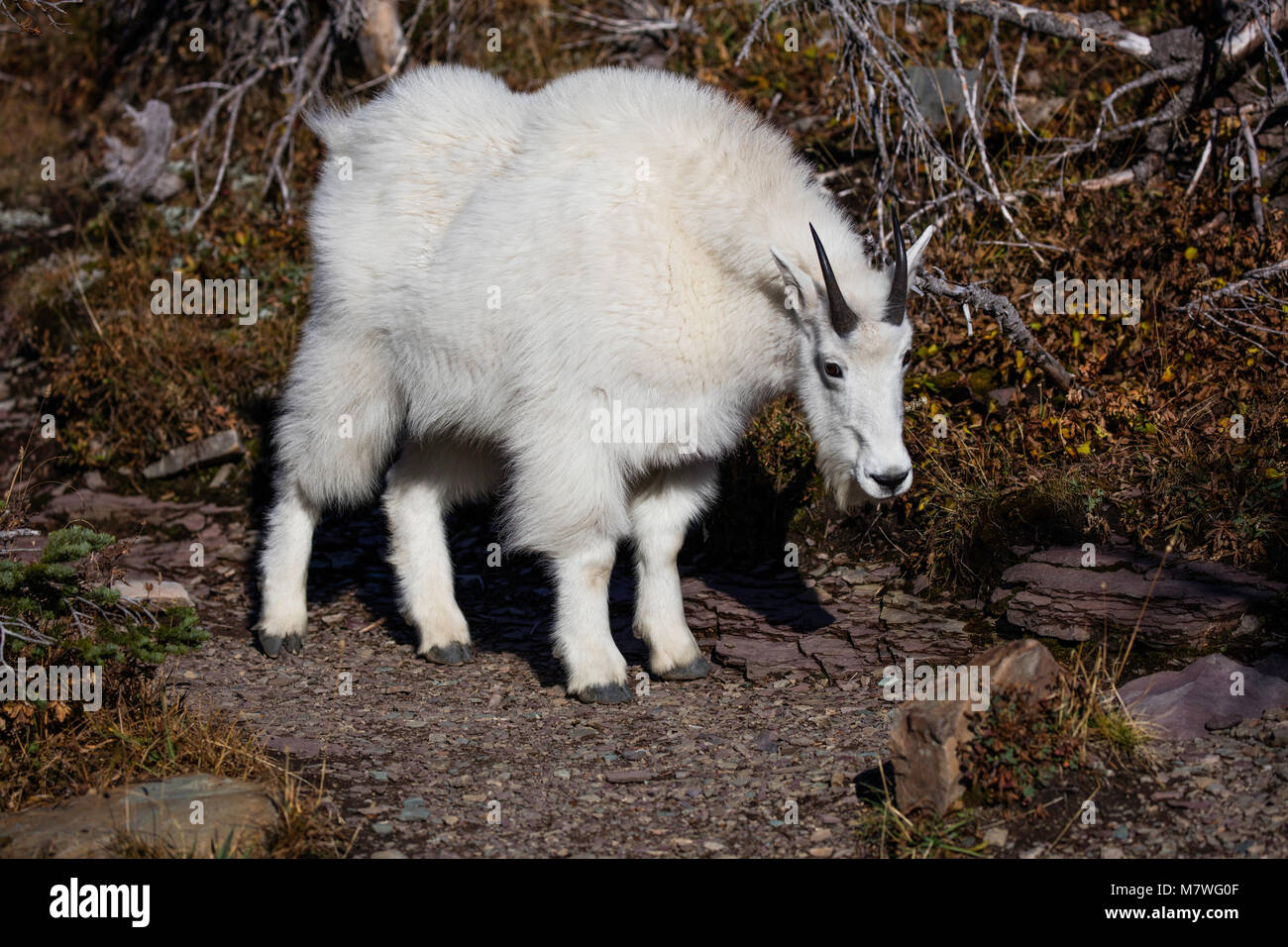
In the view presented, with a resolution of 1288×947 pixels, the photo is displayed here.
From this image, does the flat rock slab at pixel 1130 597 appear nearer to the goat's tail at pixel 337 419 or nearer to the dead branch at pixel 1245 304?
the dead branch at pixel 1245 304

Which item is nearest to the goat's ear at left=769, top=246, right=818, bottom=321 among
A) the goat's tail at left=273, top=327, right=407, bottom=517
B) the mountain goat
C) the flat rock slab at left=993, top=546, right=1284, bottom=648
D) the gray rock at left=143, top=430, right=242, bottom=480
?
the mountain goat

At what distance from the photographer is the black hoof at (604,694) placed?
5375 millimetres

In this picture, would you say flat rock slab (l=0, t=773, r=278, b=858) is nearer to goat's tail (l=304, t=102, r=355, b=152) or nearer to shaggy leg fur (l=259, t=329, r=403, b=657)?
shaggy leg fur (l=259, t=329, r=403, b=657)

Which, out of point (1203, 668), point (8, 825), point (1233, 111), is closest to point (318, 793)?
point (8, 825)

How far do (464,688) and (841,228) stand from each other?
2.56m

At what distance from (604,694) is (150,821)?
1956 mm

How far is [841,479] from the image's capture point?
5094 millimetres

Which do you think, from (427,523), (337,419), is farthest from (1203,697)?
(337,419)

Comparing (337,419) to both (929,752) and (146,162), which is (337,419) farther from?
(146,162)

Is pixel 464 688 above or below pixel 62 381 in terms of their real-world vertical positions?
below

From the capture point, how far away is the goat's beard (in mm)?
5004

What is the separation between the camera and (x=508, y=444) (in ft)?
17.7

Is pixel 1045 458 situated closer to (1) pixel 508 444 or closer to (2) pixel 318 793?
(1) pixel 508 444

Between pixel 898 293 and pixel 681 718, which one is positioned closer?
pixel 898 293
